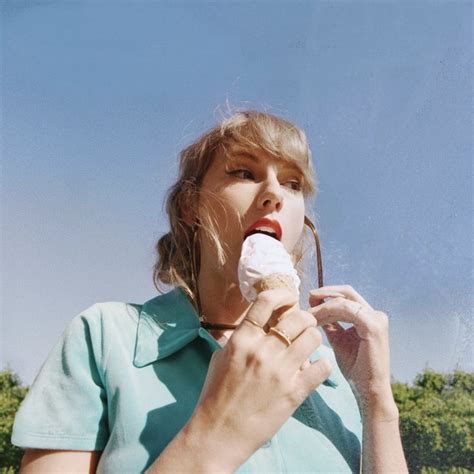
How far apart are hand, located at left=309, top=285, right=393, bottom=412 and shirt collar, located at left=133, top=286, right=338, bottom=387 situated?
0.54 ft

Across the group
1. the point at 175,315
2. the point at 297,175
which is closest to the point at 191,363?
the point at 175,315

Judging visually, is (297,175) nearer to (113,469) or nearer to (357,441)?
(357,441)

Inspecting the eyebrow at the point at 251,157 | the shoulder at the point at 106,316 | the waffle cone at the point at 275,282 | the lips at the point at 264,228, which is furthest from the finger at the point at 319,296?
the shoulder at the point at 106,316

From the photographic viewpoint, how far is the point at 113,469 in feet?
4.61

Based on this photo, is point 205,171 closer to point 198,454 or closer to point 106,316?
point 106,316

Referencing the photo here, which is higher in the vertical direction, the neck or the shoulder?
the neck

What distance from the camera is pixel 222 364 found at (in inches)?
52.0

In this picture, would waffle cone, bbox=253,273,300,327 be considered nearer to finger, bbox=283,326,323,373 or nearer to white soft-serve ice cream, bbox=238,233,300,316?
white soft-serve ice cream, bbox=238,233,300,316

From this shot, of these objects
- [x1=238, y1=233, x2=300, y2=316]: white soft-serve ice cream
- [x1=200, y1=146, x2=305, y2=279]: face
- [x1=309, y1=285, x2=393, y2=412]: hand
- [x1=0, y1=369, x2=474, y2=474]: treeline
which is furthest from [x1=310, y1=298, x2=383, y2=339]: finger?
[x1=0, y1=369, x2=474, y2=474]: treeline

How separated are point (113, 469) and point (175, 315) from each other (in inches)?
20.1

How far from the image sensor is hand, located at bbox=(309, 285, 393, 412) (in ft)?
5.64

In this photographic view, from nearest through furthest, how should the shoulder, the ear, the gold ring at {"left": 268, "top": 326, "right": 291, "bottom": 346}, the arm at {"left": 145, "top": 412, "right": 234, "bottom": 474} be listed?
1. the arm at {"left": 145, "top": 412, "right": 234, "bottom": 474}
2. the gold ring at {"left": 268, "top": 326, "right": 291, "bottom": 346}
3. the shoulder
4. the ear

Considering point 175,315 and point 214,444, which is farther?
point 175,315

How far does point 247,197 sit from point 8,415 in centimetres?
1214
